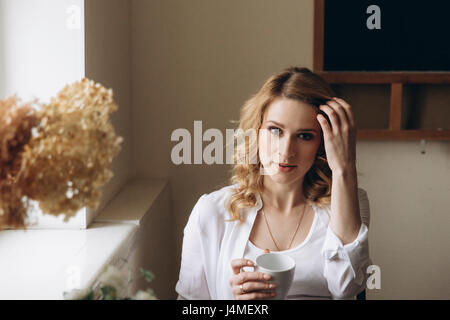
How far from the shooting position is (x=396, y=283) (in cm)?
215

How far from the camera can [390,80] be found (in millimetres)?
1941

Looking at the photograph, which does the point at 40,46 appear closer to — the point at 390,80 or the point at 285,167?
the point at 285,167

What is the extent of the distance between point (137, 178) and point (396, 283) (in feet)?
4.27

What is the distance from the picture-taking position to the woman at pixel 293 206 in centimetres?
116

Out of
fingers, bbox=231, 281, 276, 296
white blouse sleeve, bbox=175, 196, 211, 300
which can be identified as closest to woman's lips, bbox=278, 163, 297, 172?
white blouse sleeve, bbox=175, 196, 211, 300

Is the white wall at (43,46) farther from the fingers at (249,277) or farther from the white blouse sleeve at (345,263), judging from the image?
the white blouse sleeve at (345,263)

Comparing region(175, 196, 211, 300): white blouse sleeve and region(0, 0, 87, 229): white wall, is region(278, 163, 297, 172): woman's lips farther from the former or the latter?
region(0, 0, 87, 229): white wall

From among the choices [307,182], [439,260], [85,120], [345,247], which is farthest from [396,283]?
[85,120]

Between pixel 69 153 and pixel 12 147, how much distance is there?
8 centimetres

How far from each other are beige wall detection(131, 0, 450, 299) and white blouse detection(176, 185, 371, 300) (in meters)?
0.62

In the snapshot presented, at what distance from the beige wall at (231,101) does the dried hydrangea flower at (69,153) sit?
1.31m

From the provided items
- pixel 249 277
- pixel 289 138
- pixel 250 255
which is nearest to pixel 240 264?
pixel 249 277

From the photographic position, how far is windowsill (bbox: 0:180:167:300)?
3.20ft
